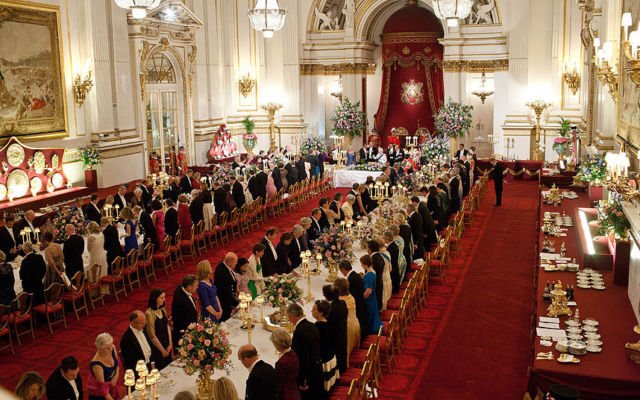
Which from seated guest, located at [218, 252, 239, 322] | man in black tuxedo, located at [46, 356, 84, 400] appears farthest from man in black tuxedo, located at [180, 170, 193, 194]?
man in black tuxedo, located at [46, 356, 84, 400]

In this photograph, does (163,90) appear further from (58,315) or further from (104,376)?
(104,376)

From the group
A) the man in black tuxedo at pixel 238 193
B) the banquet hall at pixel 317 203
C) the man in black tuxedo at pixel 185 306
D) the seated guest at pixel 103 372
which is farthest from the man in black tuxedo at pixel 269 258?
the man in black tuxedo at pixel 238 193

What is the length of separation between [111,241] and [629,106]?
8.81m

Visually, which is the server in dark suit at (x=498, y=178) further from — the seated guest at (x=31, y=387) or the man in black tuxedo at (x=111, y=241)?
the seated guest at (x=31, y=387)

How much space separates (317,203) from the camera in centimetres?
2009

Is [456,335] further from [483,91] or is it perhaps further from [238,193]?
[483,91]

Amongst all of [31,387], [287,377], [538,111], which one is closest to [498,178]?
[538,111]

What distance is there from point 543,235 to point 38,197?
37.5 feet

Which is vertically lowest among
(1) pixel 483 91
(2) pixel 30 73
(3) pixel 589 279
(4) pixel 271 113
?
(3) pixel 589 279

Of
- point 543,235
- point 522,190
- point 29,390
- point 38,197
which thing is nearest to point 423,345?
point 543,235

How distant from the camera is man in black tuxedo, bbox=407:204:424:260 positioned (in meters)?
12.1

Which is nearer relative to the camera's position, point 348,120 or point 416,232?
point 416,232

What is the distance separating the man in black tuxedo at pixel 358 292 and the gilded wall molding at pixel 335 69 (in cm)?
1951

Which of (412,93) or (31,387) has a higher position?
(412,93)
